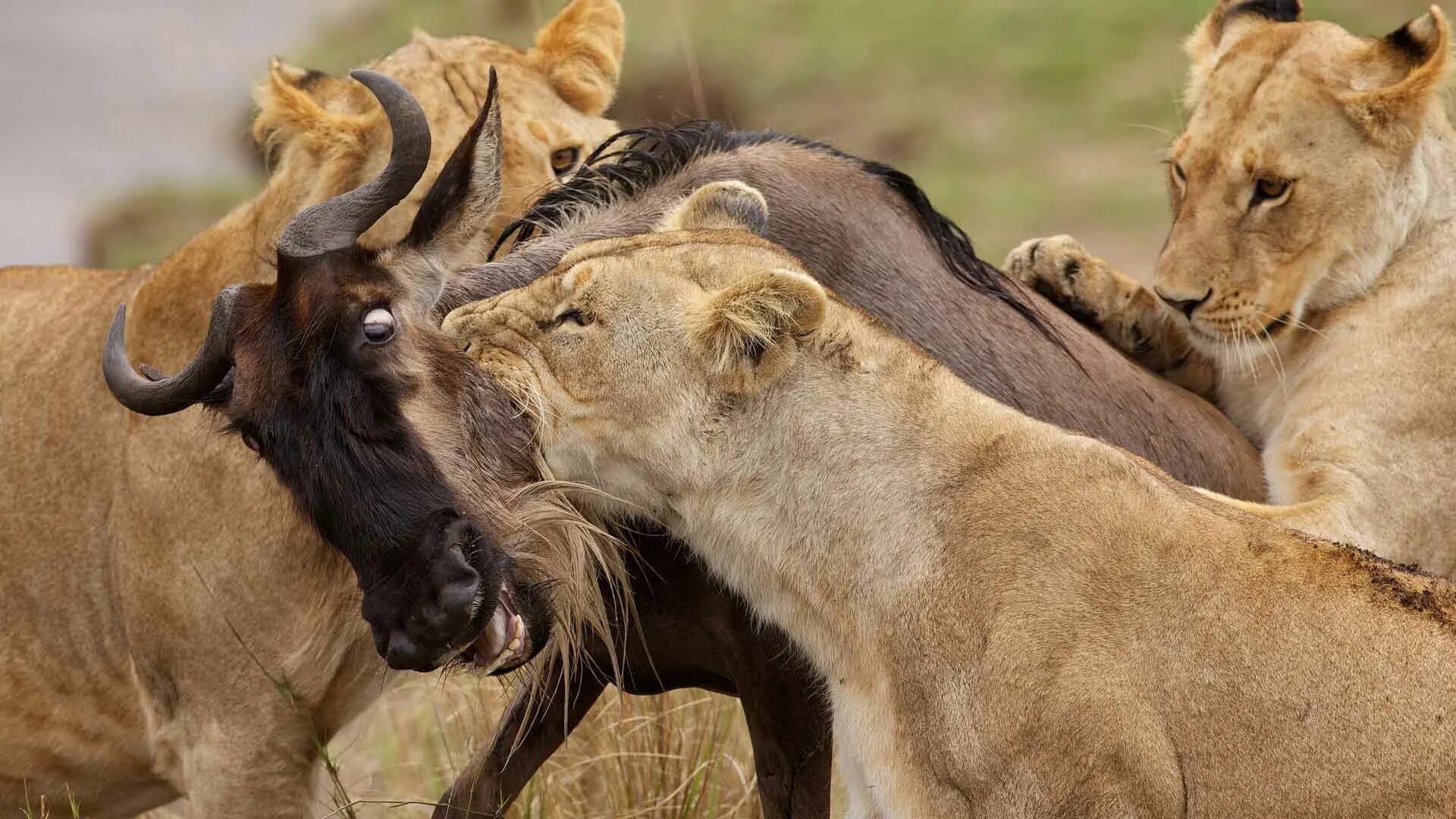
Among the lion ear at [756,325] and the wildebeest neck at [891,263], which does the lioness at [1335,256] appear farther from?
the lion ear at [756,325]

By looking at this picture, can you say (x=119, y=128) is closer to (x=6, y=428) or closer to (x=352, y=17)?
(x=352, y=17)

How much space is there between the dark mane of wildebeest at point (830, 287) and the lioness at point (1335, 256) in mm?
273

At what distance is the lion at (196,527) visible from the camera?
4621 mm

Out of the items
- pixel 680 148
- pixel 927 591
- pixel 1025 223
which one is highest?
pixel 680 148

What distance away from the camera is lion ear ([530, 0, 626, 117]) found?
4.97m

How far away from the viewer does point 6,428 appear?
5047 millimetres

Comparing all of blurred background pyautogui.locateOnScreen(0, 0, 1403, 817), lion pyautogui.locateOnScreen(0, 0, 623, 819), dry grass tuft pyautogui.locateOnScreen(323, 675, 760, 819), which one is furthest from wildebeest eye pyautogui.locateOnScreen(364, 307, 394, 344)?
blurred background pyautogui.locateOnScreen(0, 0, 1403, 817)

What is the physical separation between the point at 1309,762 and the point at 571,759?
2.48 m

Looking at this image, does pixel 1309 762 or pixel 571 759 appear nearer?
pixel 1309 762

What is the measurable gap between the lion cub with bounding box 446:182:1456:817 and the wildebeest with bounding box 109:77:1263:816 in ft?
0.51

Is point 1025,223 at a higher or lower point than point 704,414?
lower

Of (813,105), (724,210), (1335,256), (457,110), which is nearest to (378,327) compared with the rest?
(724,210)

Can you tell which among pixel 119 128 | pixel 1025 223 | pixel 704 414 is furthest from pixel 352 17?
pixel 704 414

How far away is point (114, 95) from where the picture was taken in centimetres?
2117
